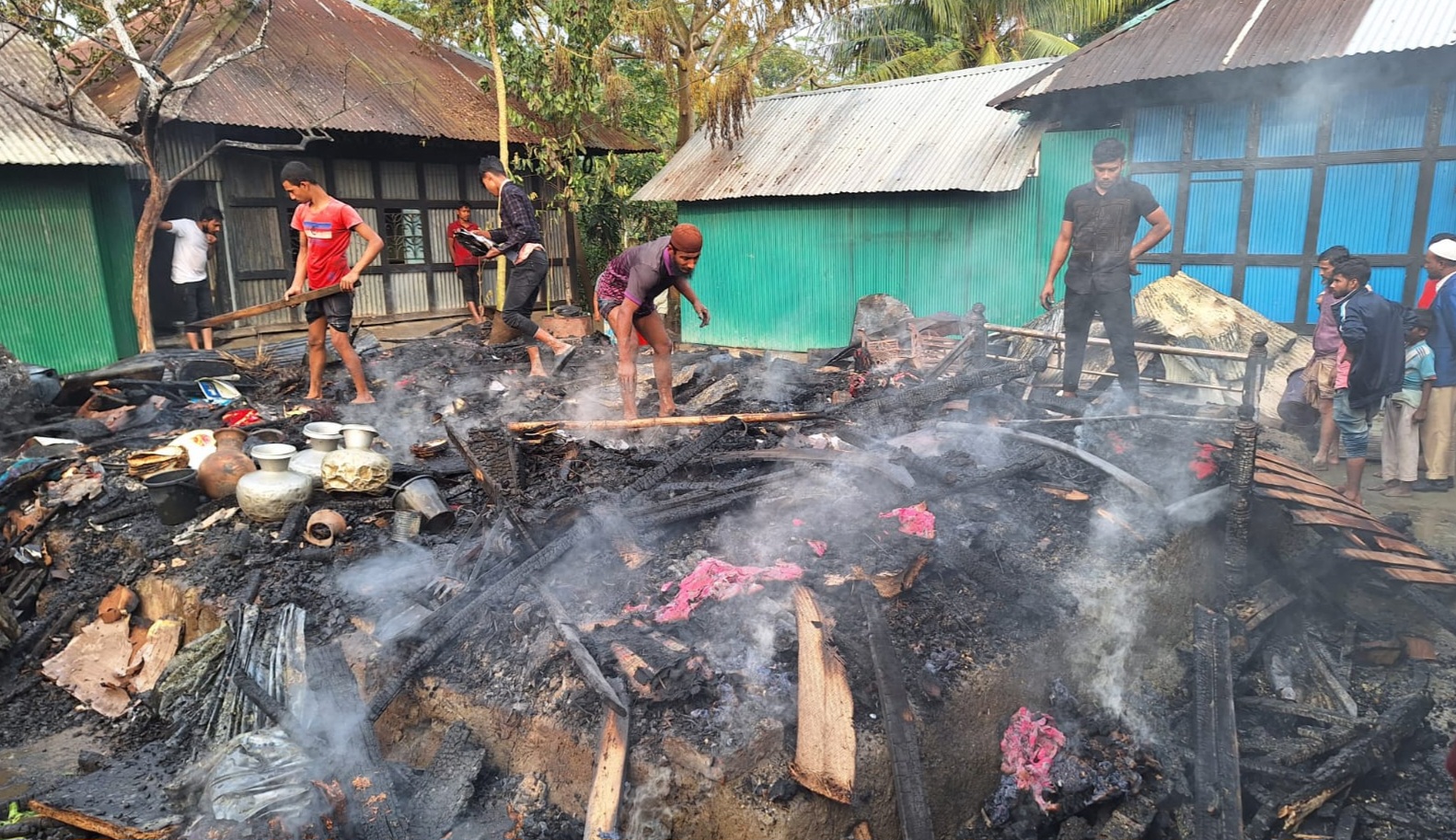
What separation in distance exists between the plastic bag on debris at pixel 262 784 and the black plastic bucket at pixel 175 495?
8.76 ft

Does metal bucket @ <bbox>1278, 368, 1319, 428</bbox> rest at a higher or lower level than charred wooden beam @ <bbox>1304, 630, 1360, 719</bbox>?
higher

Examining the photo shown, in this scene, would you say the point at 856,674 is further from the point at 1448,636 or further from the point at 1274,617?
the point at 1448,636

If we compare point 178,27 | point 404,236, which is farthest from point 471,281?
point 178,27

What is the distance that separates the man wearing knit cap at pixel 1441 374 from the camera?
20.4 feet

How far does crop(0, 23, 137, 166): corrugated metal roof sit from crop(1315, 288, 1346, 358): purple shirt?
12.4m

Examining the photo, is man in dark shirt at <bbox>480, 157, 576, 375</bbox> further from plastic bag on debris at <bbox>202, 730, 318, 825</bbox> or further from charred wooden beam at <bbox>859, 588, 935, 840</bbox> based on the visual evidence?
charred wooden beam at <bbox>859, 588, 935, 840</bbox>

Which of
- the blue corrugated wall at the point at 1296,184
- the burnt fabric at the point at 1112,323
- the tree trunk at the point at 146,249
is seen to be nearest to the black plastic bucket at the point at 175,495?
the tree trunk at the point at 146,249

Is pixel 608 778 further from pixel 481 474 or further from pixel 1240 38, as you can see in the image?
pixel 1240 38

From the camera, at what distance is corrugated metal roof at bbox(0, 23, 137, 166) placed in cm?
934

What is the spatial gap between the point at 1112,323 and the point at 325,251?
257 inches

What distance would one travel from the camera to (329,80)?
12172 mm

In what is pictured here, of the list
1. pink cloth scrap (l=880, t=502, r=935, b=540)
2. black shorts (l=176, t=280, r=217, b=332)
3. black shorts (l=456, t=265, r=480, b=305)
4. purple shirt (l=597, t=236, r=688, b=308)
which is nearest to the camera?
pink cloth scrap (l=880, t=502, r=935, b=540)

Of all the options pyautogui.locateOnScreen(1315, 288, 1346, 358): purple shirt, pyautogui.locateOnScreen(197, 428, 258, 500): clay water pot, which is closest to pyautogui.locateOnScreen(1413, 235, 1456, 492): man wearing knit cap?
pyautogui.locateOnScreen(1315, 288, 1346, 358): purple shirt

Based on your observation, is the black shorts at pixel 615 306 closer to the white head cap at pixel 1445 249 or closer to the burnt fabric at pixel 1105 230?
the burnt fabric at pixel 1105 230
